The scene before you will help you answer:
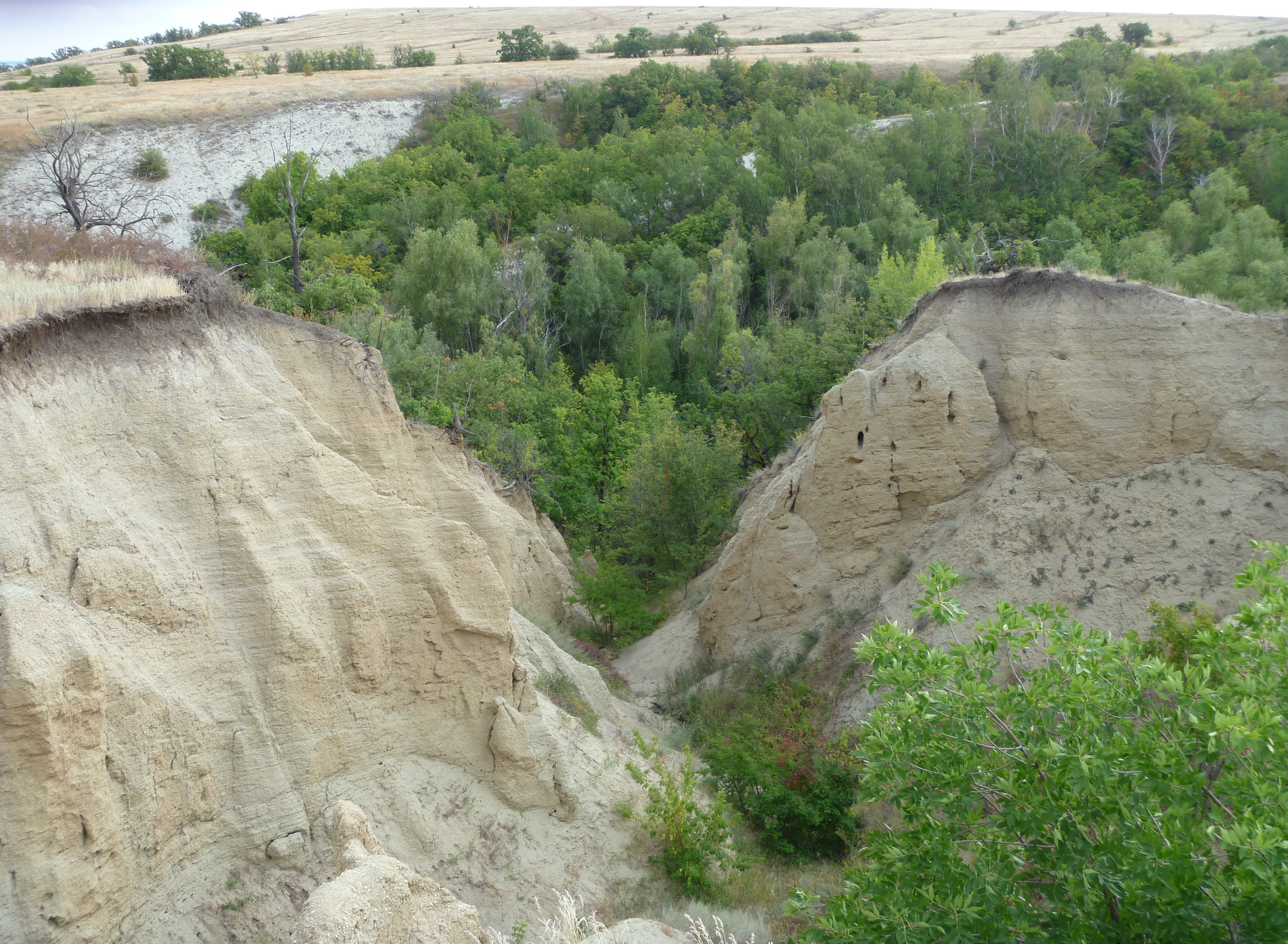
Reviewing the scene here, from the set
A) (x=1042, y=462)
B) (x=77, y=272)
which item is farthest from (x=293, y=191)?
(x=1042, y=462)

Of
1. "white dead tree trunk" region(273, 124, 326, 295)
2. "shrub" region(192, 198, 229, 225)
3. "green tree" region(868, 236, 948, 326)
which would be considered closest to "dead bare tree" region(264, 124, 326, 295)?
"white dead tree trunk" region(273, 124, 326, 295)

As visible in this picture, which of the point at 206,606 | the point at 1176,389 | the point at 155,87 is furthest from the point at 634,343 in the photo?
the point at 155,87

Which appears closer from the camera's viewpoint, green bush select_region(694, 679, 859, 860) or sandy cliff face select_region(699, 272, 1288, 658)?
green bush select_region(694, 679, 859, 860)

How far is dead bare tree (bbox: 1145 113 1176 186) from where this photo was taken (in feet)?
190

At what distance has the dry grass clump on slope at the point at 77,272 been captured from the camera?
29.4ft

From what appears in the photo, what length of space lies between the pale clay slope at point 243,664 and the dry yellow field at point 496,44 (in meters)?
50.0

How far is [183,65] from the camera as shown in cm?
8231

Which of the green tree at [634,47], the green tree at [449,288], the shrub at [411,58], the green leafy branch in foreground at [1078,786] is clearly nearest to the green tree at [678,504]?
the green leafy branch in foreground at [1078,786]

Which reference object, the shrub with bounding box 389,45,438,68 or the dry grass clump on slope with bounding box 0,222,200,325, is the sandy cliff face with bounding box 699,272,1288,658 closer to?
the dry grass clump on slope with bounding box 0,222,200,325

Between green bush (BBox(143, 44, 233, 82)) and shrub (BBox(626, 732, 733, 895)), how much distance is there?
87.1 m

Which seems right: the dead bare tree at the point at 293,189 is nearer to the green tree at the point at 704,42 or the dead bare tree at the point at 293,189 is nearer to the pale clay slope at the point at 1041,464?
the pale clay slope at the point at 1041,464

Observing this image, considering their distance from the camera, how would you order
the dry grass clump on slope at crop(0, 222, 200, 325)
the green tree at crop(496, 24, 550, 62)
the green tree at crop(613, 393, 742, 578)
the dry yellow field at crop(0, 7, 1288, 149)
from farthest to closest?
the green tree at crop(496, 24, 550, 62)
the dry yellow field at crop(0, 7, 1288, 149)
the green tree at crop(613, 393, 742, 578)
the dry grass clump on slope at crop(0, 222, 200, 325)

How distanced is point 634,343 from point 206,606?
133 feet

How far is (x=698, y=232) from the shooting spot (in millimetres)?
57531
